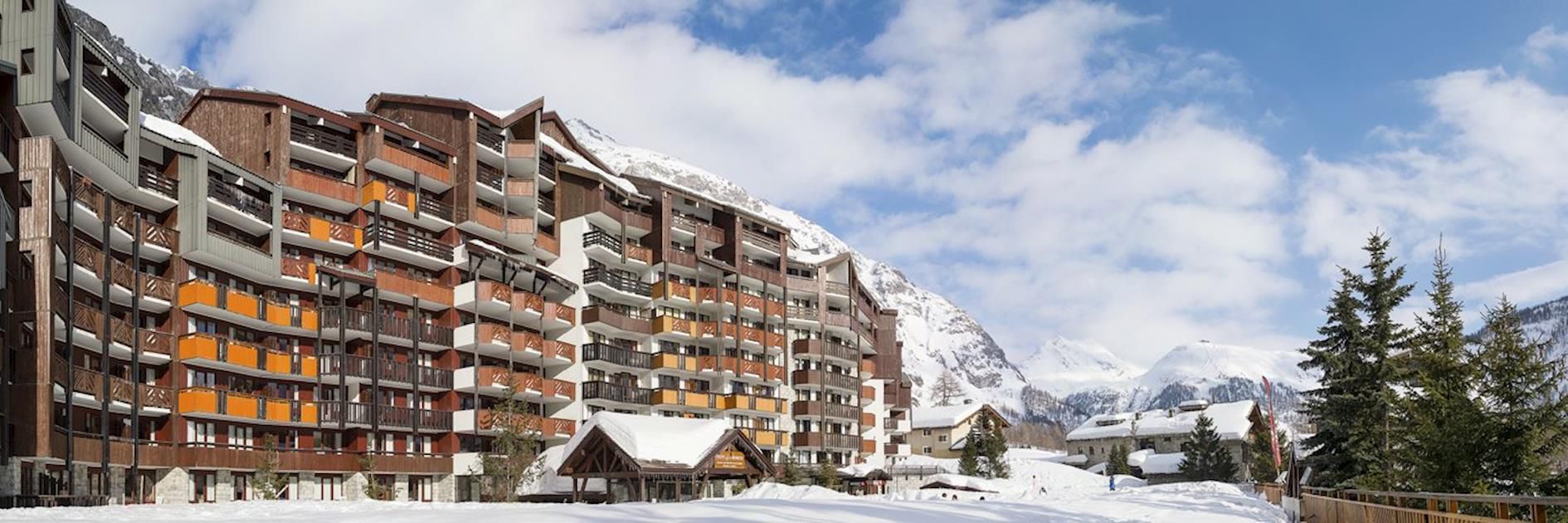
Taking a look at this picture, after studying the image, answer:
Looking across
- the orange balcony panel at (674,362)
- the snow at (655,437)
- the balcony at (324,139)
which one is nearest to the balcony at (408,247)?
the balcony at (324,139)

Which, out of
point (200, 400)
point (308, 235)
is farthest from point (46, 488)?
point (308, 235)

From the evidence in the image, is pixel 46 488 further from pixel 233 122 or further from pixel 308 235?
pixel 233 122

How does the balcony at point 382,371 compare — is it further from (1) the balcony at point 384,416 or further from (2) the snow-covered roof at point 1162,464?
(2) the snow-covered roof at point 1162,464

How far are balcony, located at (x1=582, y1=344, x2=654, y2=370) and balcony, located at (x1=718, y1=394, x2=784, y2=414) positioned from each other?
18.4ft

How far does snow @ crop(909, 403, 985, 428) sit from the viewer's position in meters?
156

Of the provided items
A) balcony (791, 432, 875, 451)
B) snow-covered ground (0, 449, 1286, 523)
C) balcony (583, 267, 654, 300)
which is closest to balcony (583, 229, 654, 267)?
balcony (583, 267, 654, 300)

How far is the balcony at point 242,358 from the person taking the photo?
51.8 metres

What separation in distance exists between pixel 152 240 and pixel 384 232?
1210 centimetres

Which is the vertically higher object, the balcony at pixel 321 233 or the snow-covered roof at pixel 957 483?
the balcony at pixel 321 233

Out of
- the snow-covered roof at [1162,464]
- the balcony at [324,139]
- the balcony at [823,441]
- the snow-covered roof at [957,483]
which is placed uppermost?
the balcony at [324,139]

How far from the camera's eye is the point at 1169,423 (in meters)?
149

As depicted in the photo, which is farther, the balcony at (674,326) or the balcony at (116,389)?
the balcony at (674,326)

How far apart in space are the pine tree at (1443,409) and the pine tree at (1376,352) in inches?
384

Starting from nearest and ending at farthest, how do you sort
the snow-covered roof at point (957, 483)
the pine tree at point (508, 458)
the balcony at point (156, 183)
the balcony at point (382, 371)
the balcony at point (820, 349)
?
1. the balcony at point (156, 183)
2. the balcony at point (382, 371)
3. the pine tree at point (508, 458)
4. the snow-covered roof at point (957, 483)
5. the balcony at point (820, 349)
